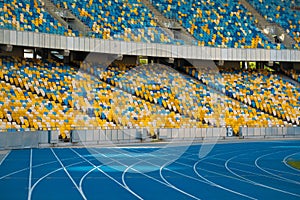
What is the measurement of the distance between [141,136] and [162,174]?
13946 millimetres

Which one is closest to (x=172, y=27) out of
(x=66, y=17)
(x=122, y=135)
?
(x=66, y=17)

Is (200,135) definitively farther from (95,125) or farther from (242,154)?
(242,154)

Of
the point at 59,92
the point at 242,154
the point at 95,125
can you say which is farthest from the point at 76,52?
the point at 242,154

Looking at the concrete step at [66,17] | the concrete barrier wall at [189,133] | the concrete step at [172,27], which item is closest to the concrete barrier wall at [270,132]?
the concrete barrier wall at [189,133]

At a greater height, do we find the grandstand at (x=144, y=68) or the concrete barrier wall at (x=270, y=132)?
the grandstand at (x=144, y=68)

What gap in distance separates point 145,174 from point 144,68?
23.0 m

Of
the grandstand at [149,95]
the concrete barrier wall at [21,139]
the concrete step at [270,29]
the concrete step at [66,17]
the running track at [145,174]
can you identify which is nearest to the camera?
the running track at [145,174]

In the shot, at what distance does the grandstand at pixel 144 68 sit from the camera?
31.1 metres

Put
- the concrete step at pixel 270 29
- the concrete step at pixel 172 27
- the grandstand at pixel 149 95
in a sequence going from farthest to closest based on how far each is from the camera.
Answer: the concrete step at pixel 270 29
the concrete step at pixel 172 27
the grandstand at pixel 149 95

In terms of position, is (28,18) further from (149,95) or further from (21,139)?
(21,139)

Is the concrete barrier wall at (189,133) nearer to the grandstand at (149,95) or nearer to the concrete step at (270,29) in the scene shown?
the grandstand at (149,95)

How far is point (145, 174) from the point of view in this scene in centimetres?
1678

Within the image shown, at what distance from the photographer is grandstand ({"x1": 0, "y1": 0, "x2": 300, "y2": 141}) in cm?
3108

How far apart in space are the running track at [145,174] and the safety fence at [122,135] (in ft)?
2.89
